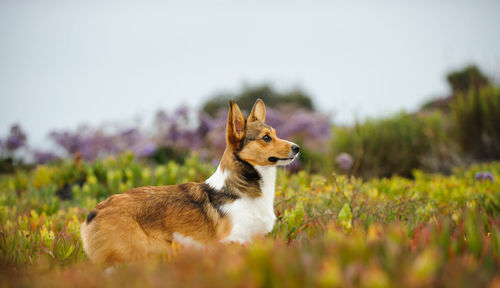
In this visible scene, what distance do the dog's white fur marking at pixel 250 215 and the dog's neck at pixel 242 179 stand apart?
0.04 ft

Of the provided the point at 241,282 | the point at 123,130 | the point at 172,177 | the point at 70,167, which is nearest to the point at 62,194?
the point at 70,167

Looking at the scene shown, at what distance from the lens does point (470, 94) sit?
35.7 ft

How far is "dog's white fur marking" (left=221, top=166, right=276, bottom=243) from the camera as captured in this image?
342cm

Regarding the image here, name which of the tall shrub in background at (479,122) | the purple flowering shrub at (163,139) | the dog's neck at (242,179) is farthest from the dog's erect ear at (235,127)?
the tall shrub in background at (479,122)

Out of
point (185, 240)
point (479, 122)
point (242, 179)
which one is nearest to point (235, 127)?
point (242, 179)

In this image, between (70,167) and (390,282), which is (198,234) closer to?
(390,282)

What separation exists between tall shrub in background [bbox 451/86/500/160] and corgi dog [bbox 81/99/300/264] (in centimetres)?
921

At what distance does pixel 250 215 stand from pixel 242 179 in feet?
1.24

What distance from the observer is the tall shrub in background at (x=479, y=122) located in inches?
419

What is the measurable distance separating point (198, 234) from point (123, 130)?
37.6 feet

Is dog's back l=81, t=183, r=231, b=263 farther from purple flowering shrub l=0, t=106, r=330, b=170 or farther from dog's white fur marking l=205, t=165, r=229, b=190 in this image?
purple flowering shrub l=0, t=106, r=330, b=170

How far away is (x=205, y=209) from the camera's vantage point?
3.60 meters

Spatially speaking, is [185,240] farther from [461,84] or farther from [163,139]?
[461,84]

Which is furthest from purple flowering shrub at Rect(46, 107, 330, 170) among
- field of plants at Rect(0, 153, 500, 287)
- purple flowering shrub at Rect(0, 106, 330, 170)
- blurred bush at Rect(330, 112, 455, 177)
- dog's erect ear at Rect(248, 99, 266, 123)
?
dog's erect ear at Rect(248, 99, 266, 123)
